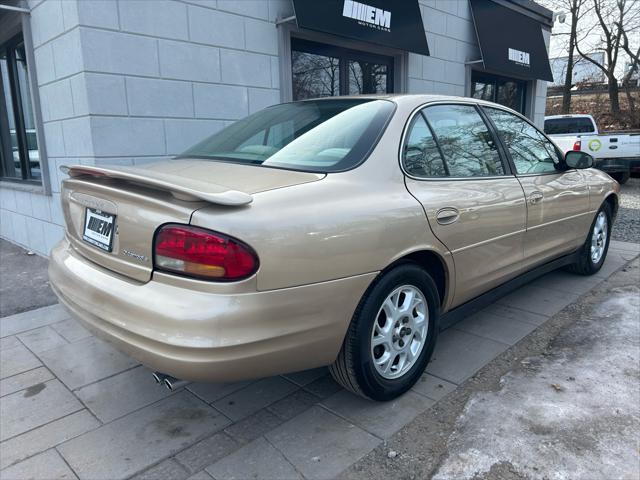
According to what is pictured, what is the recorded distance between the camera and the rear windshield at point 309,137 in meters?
2.52

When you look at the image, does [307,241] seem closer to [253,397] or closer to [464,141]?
[253,397]

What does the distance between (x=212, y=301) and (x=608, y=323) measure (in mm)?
3288

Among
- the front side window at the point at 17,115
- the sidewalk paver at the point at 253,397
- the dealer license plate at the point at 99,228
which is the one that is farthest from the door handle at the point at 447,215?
the front side window at the point at 17,115

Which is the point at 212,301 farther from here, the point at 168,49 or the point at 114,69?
the point at 168,49

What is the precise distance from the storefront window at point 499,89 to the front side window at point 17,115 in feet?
25.4

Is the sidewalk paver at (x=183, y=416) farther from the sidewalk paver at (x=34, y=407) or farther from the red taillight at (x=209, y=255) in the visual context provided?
the red taillight at (x=209, y=255)

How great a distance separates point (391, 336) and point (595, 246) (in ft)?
11.1

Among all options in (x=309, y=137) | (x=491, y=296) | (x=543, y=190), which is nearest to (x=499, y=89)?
(x=543, y=190)

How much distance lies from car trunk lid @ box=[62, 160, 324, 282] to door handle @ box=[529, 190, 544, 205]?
194 cm

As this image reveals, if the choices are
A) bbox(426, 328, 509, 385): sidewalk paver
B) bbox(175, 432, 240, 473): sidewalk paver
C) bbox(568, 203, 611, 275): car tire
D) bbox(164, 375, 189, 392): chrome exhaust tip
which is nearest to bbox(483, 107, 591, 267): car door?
bbox(568, 203, 611, 275): car tire

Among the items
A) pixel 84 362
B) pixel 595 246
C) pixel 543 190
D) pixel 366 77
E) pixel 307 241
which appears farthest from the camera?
pixel 366 77

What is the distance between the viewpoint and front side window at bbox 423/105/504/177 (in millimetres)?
3029

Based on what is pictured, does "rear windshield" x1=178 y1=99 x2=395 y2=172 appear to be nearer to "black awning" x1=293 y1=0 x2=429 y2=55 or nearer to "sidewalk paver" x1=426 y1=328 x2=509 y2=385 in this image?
"sidewalk paver" x1=426 y1=328 x2=509 y2=385

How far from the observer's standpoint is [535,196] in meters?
3.59
